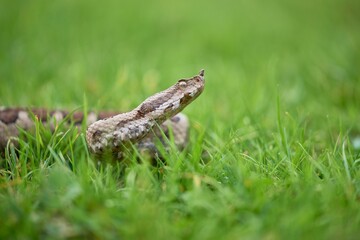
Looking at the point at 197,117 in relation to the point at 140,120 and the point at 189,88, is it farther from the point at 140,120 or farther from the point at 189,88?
the point at 140,120

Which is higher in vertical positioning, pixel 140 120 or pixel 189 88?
pixel 189 88

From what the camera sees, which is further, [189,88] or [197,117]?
[197,117]

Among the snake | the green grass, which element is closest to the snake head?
the snake

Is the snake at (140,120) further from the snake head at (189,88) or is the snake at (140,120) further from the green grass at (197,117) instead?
the green grass at (197,117)

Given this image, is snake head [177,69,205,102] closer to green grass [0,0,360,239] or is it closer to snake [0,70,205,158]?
snake [0,70,205,158]

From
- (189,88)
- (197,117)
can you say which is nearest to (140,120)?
(189,88)

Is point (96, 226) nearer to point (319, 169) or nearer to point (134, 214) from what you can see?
point (134, 214)

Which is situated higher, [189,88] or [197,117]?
[189,88]

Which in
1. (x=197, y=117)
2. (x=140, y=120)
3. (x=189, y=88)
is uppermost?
(x=189, y=88)

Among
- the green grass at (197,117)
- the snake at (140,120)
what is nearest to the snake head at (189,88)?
the snake at (140,120)
